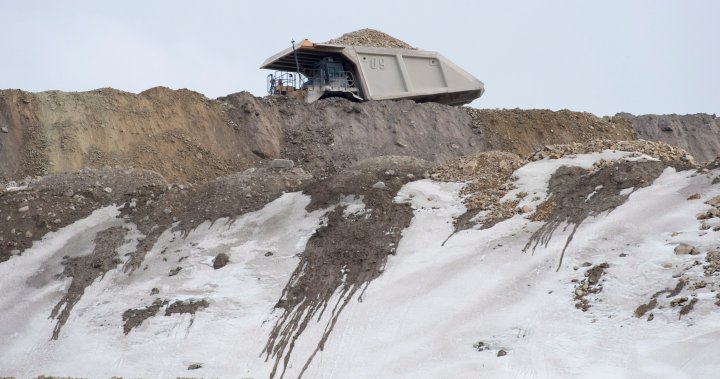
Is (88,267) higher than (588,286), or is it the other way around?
(88,267)

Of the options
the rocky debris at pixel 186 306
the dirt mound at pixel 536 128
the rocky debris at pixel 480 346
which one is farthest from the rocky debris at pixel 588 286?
the dirt mound at pixel 536 128

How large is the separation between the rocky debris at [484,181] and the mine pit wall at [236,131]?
9784 mm

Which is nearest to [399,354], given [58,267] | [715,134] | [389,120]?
[58,267]

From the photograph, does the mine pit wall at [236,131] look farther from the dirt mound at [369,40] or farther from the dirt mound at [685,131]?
the dirt mound at [369,40]

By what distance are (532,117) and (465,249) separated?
64.2ft

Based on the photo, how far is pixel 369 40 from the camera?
36844 mm

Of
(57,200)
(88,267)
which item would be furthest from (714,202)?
(57,200)

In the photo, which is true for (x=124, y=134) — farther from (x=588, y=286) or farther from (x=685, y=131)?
(x=685, y=131)

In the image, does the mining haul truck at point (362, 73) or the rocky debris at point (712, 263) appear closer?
the rocky debris at point (712, 263)

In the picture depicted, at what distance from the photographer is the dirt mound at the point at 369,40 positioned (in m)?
36.1

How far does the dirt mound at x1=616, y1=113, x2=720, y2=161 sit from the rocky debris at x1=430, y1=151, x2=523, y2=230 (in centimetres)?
1754

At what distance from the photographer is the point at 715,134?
37.6m

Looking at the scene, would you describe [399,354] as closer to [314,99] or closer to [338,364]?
[338,364]

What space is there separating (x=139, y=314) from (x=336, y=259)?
151 inches
